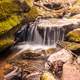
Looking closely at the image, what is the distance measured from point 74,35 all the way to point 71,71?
4.82 meters

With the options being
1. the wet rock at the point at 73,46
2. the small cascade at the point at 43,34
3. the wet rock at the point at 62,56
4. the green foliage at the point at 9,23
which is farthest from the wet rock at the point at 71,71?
the small cascade at the point at 43,34

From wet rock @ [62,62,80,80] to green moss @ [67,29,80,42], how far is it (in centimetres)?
391

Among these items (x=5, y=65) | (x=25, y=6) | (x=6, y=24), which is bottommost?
(x=5, y=65)

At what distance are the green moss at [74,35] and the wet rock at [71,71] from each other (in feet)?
12.8

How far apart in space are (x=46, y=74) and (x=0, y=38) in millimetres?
4604

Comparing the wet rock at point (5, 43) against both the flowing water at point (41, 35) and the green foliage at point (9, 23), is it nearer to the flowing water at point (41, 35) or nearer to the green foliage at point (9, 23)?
the green foliage at point (9, 23)

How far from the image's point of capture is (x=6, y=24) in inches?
462

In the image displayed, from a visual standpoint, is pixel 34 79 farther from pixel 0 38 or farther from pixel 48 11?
pixel 48 11

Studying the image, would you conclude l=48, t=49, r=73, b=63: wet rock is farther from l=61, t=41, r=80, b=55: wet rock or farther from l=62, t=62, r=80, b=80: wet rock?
l=61, t=41, r=80, b=55: wet rock

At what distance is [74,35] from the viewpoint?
13336 mm

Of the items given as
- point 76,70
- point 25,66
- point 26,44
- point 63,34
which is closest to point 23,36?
point 26,44

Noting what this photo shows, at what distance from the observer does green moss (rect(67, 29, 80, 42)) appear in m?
13.2

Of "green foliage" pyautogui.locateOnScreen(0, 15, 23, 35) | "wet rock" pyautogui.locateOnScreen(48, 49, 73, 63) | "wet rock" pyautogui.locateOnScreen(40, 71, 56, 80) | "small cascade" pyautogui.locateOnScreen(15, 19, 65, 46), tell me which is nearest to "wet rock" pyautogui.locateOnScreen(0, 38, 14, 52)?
"green foliage" pyautogui.locateOnScreen(0, 15, 23, 35)

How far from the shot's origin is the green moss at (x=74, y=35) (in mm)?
13205
